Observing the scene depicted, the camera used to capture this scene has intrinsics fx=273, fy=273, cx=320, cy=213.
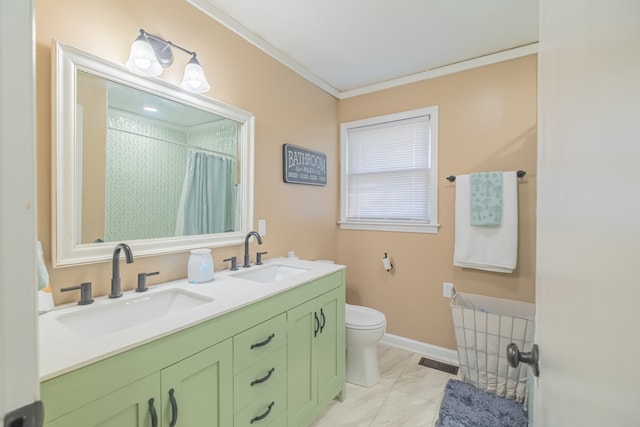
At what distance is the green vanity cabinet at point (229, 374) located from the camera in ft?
2.39

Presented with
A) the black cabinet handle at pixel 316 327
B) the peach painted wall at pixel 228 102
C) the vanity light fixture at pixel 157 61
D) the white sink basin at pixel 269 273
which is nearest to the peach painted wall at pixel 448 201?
the peach painted wall at pixel 228 102

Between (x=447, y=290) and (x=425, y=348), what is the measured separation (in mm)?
576

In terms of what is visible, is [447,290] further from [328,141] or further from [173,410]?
[173,410]

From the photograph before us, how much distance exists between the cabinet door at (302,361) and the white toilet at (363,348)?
505mm

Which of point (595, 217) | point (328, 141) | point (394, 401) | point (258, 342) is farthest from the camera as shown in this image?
point (328, 141)

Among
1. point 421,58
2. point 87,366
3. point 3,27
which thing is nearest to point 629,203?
point 3,27

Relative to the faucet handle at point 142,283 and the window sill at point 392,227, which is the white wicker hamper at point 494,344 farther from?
the faucet handle at point 142,283

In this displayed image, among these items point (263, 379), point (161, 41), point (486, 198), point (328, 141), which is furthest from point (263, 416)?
point (328, 141)

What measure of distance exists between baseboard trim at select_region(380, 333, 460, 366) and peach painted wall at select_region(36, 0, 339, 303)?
100 cm

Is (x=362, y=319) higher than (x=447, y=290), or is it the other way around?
(x=447, y=290)

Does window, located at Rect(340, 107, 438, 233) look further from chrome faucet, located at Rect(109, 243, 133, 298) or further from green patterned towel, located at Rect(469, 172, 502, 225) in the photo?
chrome faucet, located at Rect(109, 243, 133, 298)

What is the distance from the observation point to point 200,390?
0.97 m

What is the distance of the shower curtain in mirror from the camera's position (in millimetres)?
1562

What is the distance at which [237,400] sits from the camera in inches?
43.3
